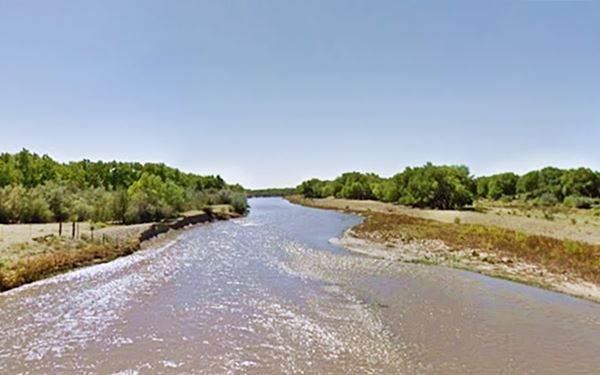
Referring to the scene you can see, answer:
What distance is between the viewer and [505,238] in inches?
1093

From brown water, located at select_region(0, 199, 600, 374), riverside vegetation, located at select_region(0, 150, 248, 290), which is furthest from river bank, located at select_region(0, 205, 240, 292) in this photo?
brown water, located at select_region(0, 199, 600, 374)

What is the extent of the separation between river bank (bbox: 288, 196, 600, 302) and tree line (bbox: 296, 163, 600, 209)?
27.5 m

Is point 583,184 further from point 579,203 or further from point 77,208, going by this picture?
point 77,208

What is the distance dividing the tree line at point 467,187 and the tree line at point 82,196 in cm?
3112

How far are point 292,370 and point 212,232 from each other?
98.0 feet

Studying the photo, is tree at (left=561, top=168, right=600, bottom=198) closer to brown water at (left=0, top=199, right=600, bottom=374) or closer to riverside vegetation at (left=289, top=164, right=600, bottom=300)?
riverside vegetation at (left=289, top=164, right=600, bottom=300)

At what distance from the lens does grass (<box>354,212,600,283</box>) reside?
760 inches

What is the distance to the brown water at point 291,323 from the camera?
959 centimetres

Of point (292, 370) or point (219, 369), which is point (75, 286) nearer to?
point (219, 369)

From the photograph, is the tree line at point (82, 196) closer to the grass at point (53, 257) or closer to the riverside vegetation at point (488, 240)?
the grass at point (53, 257)

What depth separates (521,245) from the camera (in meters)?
24.7

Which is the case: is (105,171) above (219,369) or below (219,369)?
above

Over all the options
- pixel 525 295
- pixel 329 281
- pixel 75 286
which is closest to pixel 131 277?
pixel 75 286

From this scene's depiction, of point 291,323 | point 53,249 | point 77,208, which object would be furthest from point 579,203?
point 53,249
